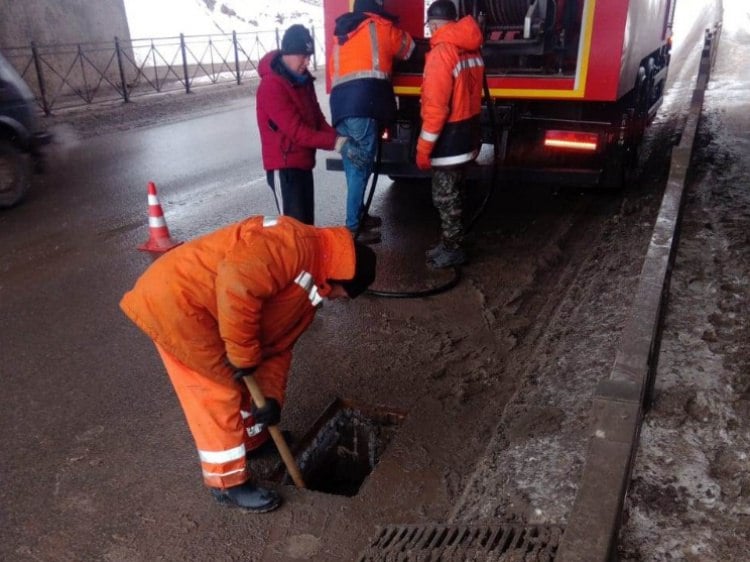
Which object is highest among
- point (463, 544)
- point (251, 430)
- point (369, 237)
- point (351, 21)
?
point (351, 21)

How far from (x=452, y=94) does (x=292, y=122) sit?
3.61 ft

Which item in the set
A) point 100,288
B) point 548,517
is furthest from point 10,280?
point 548,517

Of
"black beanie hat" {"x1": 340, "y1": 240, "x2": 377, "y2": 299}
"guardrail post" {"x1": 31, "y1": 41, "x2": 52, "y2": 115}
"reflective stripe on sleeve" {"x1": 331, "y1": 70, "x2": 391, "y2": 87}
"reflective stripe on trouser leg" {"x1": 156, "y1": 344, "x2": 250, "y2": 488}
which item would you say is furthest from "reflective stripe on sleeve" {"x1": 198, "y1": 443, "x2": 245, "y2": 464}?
"guardrail post" {"x1": 31, "y1": 41, "x2": 52, "y2": 115}

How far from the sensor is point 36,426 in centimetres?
326

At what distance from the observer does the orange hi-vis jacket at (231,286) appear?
2.31m

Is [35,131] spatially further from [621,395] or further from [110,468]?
[621,395]

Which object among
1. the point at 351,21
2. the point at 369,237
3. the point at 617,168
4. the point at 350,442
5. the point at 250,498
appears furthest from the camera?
the point at 617,168

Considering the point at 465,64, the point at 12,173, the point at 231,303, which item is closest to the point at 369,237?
the point at 465,64

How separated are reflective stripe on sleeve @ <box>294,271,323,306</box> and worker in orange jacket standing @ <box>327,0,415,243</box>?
8.50 feet

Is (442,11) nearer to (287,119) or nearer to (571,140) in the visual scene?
(287,119)

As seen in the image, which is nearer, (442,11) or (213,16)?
(442,11)

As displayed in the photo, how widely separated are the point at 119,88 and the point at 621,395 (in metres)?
14.2

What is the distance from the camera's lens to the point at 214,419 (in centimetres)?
259

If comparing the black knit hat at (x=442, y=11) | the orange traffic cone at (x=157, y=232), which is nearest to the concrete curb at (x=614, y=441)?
the black knit hat at (x=442, y=11)
